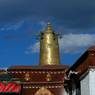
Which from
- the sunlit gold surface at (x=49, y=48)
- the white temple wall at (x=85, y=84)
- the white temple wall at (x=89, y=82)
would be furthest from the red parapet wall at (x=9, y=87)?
the white temple wall at (x=89, y=82)

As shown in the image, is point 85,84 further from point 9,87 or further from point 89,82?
point 9,87

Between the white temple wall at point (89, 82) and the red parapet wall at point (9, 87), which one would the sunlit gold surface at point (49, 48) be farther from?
the white temple wall at point (89, 82)

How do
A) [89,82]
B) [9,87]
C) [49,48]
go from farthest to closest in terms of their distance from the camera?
[49,48] → [9,87] → [89,82]

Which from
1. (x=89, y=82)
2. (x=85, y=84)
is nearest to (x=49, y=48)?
A: (x=85, y=84)

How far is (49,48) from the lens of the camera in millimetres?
48625

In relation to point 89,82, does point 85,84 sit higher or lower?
higher

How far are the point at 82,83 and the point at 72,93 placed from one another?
20.5ft

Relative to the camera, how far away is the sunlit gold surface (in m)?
48.0

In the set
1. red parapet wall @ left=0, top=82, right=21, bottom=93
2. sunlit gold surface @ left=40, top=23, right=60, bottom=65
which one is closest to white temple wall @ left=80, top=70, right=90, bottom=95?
red parapet wall @ left=0, top=82, right=21, bottom=93

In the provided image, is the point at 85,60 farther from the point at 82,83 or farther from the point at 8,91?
the point at 8,91

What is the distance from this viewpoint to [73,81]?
34.7 metres

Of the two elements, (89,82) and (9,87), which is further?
(9,87)

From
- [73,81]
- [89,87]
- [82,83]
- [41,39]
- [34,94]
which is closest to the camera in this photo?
[89,87]

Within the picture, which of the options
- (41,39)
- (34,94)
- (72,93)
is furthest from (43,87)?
(41,39)
